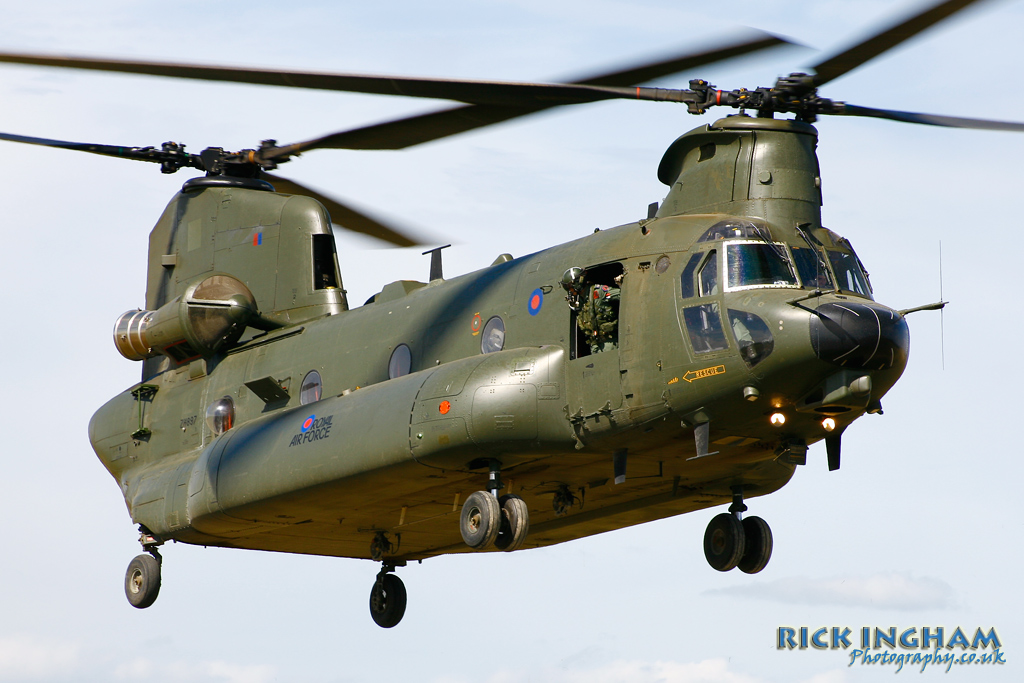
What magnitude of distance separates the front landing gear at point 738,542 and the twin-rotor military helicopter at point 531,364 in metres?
0.03

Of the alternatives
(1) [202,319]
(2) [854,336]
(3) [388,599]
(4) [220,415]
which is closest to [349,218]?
(1) [202,319]

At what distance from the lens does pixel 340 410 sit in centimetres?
1833

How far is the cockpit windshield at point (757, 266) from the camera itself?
605 inches

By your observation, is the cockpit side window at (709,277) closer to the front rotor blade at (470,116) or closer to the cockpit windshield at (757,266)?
the cockpit windshield at (757,266)

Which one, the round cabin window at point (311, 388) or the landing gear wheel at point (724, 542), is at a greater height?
the round cabin window at point (311, 388)

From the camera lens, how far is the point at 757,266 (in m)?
15.4

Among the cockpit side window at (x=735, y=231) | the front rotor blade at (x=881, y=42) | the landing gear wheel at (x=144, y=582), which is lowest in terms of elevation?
the landing gear wheel at (x=144, y=582)

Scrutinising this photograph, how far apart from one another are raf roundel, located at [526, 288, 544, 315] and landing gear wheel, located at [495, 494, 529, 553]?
2.11m

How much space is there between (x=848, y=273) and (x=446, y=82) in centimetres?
474

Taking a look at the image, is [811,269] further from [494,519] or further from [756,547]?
[494,519]

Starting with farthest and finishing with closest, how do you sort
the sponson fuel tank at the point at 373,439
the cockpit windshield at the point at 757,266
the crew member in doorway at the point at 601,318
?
1. the sponson fuel tank at the point at 373,439
2. the crew member in doorway at the point at 601,318
3. the cockpit windshield at the point at 757,266

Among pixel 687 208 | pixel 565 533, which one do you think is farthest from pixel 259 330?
pixel 687 208

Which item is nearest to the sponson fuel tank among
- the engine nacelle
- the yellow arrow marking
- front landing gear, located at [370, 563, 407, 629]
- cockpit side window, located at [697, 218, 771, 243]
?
the yellow arrow marking

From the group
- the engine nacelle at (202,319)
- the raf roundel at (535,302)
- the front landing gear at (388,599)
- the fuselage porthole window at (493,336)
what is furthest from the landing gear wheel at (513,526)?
the engine nacelle at (202,319)
